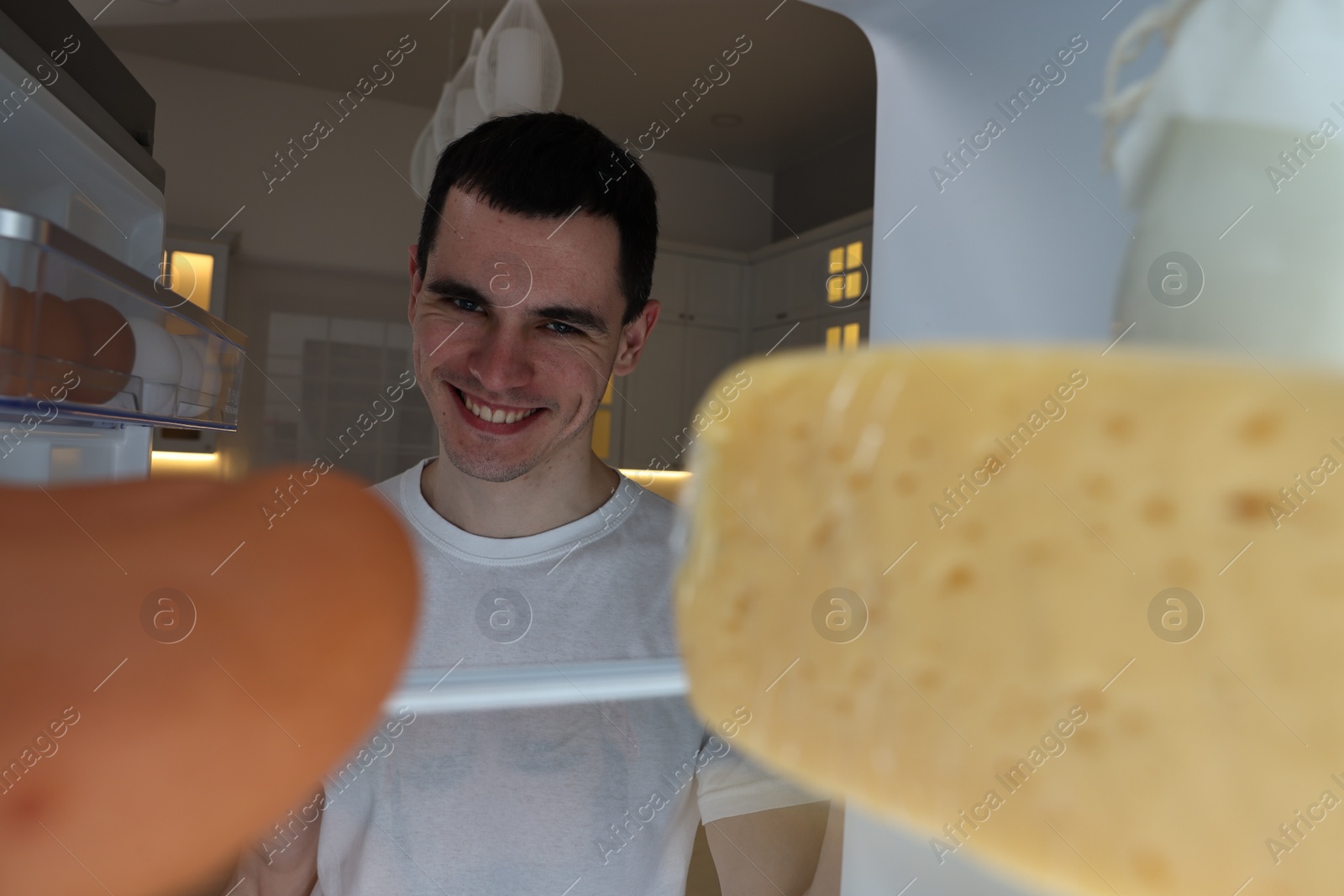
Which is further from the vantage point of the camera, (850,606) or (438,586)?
(438,586)

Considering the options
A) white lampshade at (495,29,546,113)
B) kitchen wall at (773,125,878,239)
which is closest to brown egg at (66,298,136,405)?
white lampshade at (495,29,546,113)

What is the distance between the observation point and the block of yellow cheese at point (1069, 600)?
0.06 metres

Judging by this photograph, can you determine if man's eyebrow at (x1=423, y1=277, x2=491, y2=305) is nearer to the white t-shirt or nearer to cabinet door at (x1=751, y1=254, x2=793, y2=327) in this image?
the white t-shirt

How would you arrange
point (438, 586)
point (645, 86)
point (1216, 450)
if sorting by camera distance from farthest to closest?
point (645, 86) < point (438, 586) < point (1216, 450)

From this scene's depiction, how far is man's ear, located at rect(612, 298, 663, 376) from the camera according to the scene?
0.35m

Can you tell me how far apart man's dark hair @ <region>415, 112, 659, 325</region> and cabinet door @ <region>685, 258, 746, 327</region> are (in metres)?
2.00

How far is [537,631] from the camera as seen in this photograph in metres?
0.24

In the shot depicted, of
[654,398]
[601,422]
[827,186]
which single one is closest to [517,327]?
[601,422]

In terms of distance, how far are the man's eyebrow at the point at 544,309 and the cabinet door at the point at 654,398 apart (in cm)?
193

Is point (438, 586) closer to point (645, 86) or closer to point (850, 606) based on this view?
point (850, 606)

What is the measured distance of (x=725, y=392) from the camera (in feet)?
0.27

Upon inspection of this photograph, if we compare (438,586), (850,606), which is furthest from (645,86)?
(850,606)

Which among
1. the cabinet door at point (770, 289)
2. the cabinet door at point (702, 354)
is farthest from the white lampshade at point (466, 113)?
the cabinet door at point (770, 289)

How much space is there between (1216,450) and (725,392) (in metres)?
0.04
